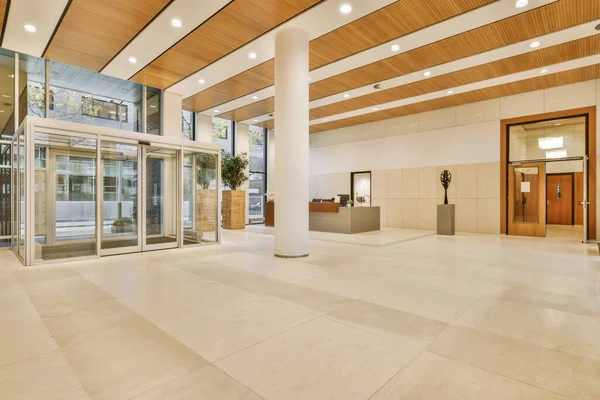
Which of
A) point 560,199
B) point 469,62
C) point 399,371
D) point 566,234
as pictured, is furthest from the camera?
point 560,199

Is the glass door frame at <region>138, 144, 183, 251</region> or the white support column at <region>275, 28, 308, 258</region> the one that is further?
the glass door frame at <region>138, 144, 183, 251</region>

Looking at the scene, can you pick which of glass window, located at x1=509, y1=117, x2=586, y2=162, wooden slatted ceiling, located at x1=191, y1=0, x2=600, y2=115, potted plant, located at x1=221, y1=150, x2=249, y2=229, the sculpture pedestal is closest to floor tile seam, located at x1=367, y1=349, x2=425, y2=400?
wooden slatted ceiling, located at x1=191, y1=0, x2=600, y2=115

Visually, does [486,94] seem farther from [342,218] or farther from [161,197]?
[161,197]

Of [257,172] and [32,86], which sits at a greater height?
[32,86]

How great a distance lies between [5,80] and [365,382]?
10.5 m

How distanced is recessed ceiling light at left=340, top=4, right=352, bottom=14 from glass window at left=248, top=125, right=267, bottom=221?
957 cm

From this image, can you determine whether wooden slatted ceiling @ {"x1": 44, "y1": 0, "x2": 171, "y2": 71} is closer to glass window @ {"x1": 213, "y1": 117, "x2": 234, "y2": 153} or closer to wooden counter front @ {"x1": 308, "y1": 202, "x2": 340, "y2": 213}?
glass window @ {"x1": 213, "y1": 117, "x2": 234, "y2": 153}

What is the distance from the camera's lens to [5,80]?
25.6ft

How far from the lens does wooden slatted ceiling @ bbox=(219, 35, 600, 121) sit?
7.28m

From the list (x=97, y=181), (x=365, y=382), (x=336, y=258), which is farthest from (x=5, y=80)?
(x=365, y=382)

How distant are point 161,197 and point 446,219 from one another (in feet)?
28.5

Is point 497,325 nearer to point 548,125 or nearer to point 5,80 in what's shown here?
point 548,125

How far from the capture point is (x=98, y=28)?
21.0 ft

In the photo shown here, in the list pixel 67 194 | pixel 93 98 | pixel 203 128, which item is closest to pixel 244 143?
pixel 203 128
